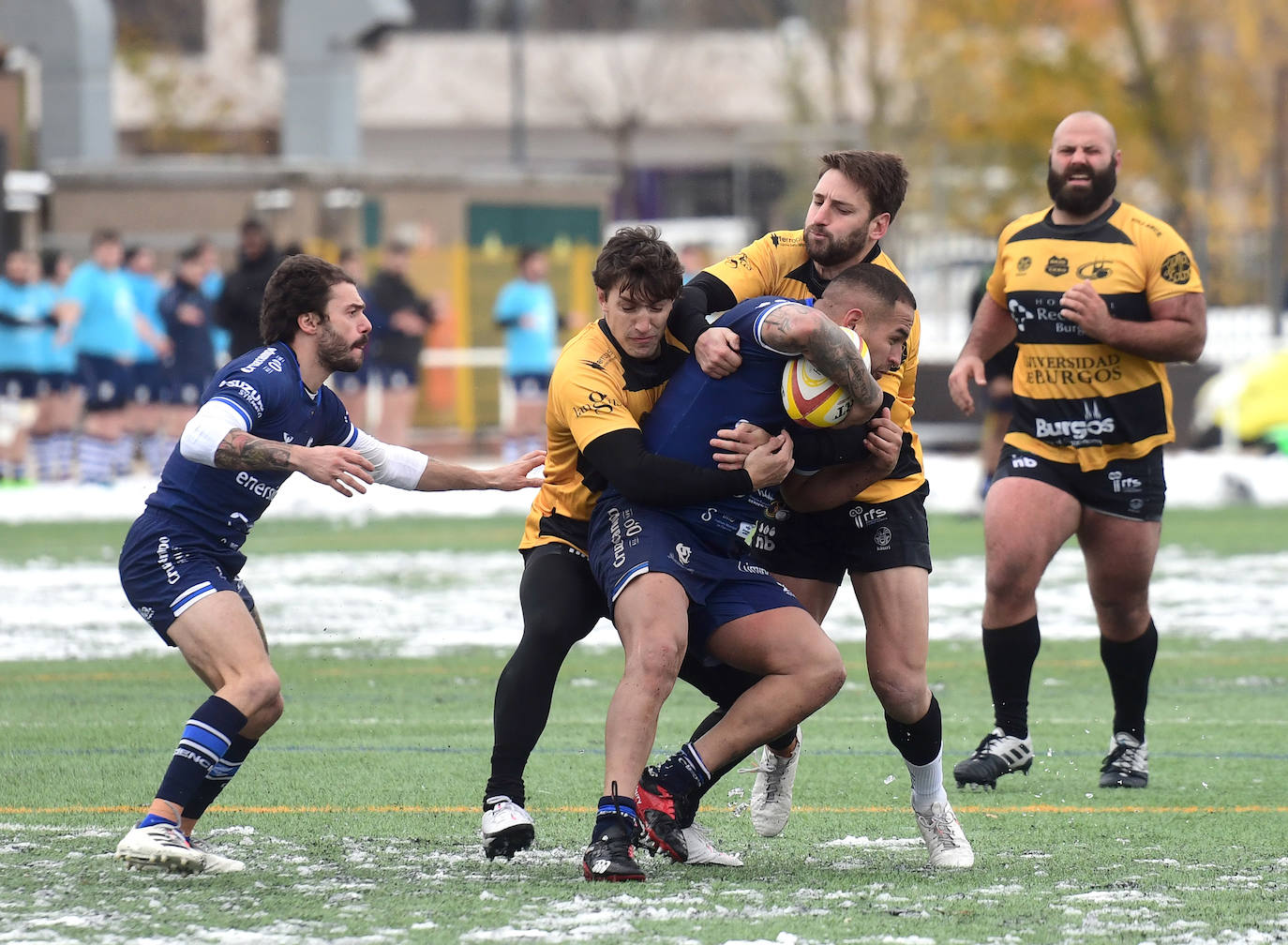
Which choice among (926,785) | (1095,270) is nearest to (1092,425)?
(1095,270)

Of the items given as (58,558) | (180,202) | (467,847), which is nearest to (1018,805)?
(467,847)

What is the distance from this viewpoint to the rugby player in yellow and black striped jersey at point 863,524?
231 inches

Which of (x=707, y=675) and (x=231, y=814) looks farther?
(x=231, y=814)

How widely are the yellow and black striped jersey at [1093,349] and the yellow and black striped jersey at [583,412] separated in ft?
6.69

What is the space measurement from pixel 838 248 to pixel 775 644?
1.22 metres

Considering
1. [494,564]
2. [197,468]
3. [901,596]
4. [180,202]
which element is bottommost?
[494,564]

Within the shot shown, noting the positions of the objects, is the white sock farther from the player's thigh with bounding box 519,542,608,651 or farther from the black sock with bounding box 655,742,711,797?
the player's thigh with bounding box 519,542,608,651

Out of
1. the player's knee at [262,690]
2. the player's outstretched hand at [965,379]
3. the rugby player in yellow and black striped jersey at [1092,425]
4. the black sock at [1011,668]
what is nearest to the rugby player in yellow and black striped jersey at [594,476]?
the player's knee at [262,690]

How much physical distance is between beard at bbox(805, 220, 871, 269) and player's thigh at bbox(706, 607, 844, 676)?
109 centimetres

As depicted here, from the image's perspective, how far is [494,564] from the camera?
14.1 m

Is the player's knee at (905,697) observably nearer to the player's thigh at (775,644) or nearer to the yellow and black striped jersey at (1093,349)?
the player's thigh at (775,644)

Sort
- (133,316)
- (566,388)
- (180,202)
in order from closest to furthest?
(566,388)
(133,316)
(180,202)

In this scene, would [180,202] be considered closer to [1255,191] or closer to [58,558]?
[58,558]

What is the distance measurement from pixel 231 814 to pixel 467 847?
92 cm
